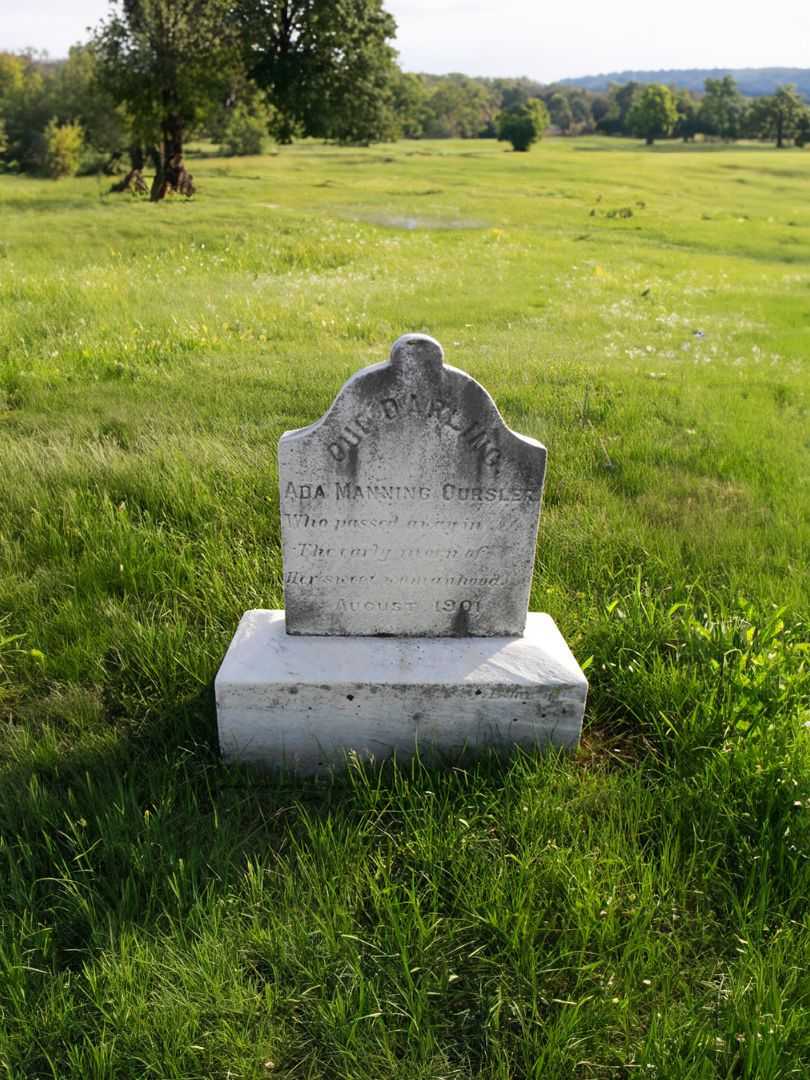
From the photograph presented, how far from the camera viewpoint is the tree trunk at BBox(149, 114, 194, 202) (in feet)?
79.0

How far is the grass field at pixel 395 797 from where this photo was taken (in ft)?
6.73

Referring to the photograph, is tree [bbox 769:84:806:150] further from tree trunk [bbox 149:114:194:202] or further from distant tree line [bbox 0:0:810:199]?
tree trunk [bbox 149:114:194:202]

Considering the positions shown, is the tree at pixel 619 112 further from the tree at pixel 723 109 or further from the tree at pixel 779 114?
the tree at pixel 779 114

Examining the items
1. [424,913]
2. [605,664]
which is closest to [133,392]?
[605,664]

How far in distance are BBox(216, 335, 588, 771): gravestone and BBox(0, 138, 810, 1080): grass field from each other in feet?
0.61

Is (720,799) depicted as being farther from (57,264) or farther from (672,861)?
(57,264)

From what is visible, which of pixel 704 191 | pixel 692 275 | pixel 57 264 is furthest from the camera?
pixel 704 191

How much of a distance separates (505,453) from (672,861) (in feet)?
4.99

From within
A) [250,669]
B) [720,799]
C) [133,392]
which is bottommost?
[720,799]

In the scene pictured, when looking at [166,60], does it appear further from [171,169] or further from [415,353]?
[415,353]

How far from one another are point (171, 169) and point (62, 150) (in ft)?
132

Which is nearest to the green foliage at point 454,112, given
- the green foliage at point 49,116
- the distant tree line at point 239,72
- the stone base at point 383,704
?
the green foliage at point 49,116

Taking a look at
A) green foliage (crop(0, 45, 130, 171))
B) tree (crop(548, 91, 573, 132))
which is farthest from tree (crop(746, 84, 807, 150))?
green foliage (crop(0, 45, 130, 171))

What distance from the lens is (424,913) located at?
236 cm
